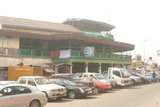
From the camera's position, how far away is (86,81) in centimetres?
2100

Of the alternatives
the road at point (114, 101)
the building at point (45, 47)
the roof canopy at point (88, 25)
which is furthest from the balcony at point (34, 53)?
A: the road at point (114, 101)

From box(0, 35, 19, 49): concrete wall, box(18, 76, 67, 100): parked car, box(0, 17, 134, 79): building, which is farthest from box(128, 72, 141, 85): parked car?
box(18, 76, 67, 100): parked car

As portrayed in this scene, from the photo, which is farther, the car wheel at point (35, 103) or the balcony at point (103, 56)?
the balcony at point (103, 56)

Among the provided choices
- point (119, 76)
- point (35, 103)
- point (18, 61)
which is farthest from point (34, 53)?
point (35, 103)

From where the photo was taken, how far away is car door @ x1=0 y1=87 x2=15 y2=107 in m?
10.7

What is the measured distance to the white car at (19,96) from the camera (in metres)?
10.9

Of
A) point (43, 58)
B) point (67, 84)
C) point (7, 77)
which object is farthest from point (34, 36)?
point (67, 84)

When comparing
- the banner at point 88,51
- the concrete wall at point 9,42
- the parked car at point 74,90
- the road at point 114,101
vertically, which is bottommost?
the road at point 114,101

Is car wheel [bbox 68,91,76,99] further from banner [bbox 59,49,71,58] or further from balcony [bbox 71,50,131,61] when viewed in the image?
balcony [bbox 71,50,131,61]

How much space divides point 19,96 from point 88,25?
132 ft

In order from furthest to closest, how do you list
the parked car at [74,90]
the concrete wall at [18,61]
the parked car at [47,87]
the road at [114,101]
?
1. the concrete wall at [18,61]
2. the parked car at [74,90]
3. the parked car at [47,87]
4. the road at [114,101]

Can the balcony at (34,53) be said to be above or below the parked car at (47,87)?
above

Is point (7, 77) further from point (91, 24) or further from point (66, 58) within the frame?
point (91, 24)

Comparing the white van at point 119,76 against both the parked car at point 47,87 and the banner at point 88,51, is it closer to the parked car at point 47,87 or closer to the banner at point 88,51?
the banner at point 88,51
